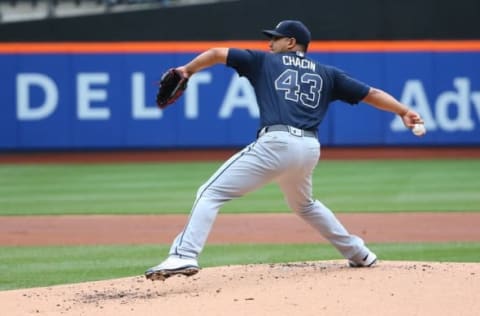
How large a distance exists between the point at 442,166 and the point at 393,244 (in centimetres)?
871

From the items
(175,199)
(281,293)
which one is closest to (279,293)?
(281,293)

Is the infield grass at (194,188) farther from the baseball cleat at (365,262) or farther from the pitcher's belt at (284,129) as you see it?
the pitcher's belt at (284,129)

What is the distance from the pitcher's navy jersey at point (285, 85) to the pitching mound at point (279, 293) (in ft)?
3.48

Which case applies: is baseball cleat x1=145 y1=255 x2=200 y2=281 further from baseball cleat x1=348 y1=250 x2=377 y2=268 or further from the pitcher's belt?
baseball cleat x1=348 y1=250 x2=377 y2=268

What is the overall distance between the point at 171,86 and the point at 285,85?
739 millimetres

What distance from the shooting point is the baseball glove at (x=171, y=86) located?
6.75m

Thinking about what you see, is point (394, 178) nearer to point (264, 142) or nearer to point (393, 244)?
point (393, 244)

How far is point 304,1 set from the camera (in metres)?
21.0

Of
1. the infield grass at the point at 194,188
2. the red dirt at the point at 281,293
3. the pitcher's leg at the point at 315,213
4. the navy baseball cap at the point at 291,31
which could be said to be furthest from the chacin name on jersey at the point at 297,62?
the infield grass at the point at 194,188

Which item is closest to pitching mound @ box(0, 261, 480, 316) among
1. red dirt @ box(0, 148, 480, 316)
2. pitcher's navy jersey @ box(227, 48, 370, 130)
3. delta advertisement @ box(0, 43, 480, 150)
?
red dirt @ box(0, 148, 480, 316)

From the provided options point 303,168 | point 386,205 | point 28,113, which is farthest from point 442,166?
point 303,168

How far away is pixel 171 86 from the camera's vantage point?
6812 mm

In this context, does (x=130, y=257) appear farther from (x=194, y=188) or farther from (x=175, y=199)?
(x=194, y=188)

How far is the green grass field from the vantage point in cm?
881
